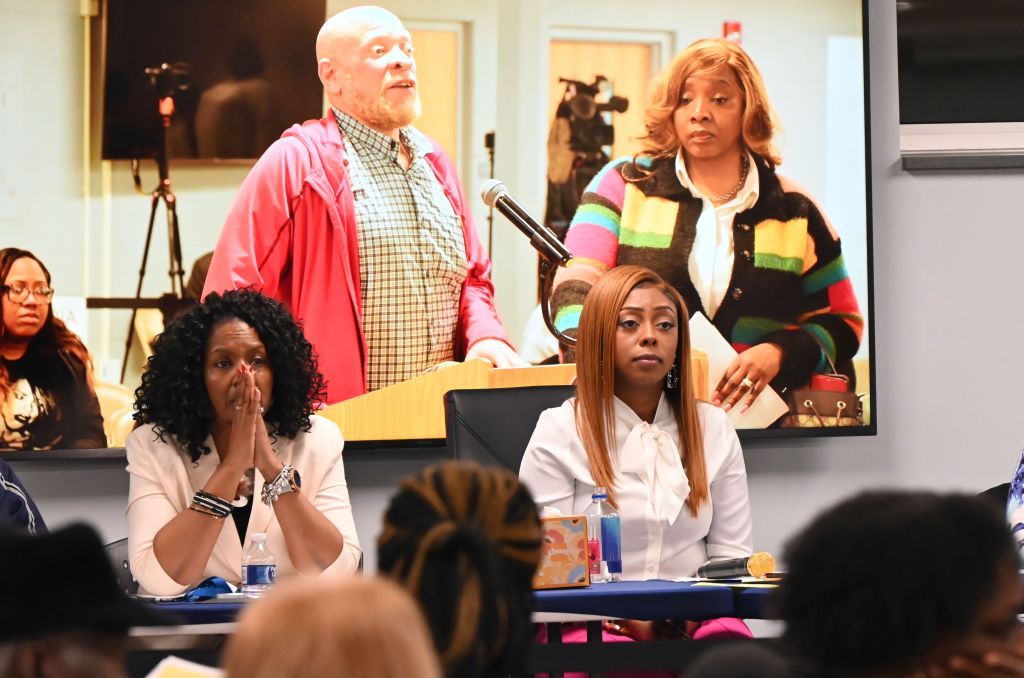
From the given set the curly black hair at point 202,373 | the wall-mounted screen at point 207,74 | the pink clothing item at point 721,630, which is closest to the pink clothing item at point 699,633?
the pink clothing item at point 721,630

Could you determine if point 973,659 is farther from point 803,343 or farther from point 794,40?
point 794,40

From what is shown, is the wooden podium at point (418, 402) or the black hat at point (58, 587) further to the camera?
the wooden podium at point (418, 402)

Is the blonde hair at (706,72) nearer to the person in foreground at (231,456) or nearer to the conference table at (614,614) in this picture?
the person in foreground at (231,456)

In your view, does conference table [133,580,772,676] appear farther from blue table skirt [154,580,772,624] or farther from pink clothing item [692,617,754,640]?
pink clothing item [692,617,754,640]

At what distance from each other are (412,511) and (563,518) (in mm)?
1300

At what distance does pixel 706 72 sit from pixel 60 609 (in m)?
3.49

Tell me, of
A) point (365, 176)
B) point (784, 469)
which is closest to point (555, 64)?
point (365, 176)

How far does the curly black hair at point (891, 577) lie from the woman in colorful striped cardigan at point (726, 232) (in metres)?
2.97

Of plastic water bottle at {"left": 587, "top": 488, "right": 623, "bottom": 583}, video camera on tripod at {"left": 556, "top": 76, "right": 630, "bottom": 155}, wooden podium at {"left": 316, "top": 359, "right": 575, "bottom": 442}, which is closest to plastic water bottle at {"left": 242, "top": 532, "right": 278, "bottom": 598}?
plastic water bottle at {"left": 587, "top": 488, "right": 623, "bottom": 583}

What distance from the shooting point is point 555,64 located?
4.35 metres

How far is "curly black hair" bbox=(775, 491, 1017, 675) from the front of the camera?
4.27ft

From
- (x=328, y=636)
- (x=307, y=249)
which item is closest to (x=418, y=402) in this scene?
(x=307, y=249)

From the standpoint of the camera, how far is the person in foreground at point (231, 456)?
3020 millimetres

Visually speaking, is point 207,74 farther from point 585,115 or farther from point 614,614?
point 614,614
